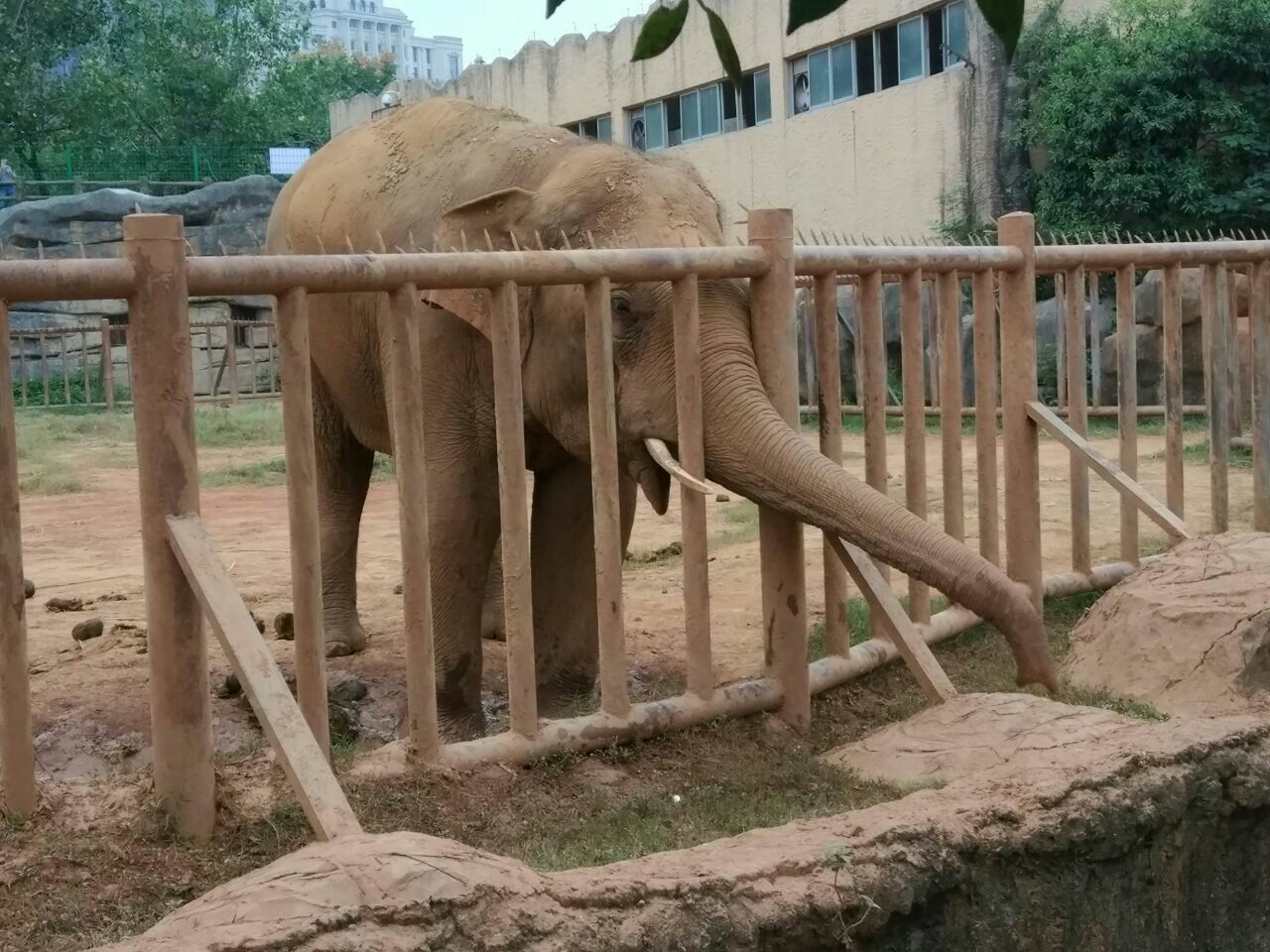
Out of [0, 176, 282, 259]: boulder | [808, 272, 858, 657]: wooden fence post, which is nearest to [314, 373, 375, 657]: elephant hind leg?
[808, 272, 858, 657]: wooden fence post

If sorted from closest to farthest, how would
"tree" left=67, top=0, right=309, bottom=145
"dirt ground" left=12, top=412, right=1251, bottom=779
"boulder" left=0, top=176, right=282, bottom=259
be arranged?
1. "dirt ground" left=12, top=412, right=1251, bottom=779
2. "boulder" left=0, top=176, right=282, bottom=259
3. "tree" left=67, top=0, right=309, bottom=145

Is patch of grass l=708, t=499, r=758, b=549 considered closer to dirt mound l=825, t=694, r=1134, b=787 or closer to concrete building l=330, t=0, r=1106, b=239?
dirt mound l=825, t=694, r=1134, b=787

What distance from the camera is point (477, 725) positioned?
5.15 m

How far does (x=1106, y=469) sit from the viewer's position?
615 cm

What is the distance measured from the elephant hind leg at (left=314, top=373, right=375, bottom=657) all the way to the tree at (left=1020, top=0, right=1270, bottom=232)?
1517cm

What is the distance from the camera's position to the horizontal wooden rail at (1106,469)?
613cm

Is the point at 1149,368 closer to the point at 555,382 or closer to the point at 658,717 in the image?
the point at 555,382

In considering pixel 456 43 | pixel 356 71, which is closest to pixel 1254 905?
pixel 356 71

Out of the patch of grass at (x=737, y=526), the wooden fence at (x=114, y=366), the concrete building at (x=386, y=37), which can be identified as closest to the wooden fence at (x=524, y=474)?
the patch of grass at (x=737, y=526)

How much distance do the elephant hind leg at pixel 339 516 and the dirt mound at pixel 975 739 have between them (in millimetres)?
2669

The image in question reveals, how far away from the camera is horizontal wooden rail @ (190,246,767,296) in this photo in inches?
149

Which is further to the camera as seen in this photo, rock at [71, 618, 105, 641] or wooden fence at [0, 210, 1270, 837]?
rock at [71, 618, 105, 641]

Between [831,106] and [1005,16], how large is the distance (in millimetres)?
23595

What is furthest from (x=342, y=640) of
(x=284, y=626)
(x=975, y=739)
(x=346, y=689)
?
(x=975, y=739)
